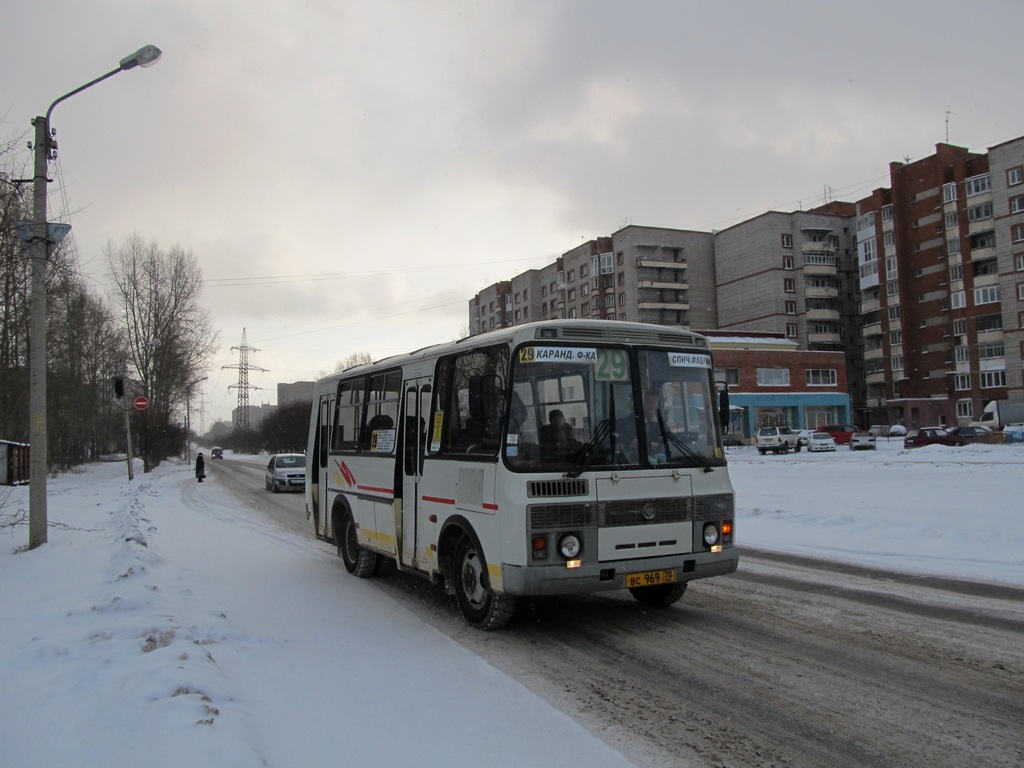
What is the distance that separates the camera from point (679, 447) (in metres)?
7.09

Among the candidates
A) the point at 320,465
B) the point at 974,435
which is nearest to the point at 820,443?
the point at 974,435

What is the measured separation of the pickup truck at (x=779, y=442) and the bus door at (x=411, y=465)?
46.7 meters

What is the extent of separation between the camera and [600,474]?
6.59 metres

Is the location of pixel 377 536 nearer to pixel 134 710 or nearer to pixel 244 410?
pixel 134 710

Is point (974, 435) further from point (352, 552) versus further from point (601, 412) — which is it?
point (601, 412)

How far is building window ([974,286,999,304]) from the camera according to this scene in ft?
230

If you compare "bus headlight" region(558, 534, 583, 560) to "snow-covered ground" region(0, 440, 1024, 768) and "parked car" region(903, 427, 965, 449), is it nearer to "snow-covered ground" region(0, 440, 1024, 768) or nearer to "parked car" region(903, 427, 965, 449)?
"snow-covered ground" region(0, 440, 1024, 768)

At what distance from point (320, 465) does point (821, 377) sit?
2843 inches

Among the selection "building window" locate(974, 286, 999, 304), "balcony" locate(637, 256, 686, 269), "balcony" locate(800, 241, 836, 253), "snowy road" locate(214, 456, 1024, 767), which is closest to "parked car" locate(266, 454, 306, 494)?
"snowy road" locate(214, 456, 1024, 767)

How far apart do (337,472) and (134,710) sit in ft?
22.6

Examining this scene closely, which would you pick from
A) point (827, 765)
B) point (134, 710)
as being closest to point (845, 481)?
point (827, 765)

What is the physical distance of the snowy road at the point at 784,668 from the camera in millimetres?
4312

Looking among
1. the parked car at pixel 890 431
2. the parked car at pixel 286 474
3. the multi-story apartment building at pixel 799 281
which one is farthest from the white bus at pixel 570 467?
the multi-story apartment building at pixel 799 281

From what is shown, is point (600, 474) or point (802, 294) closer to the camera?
point (600, 474)
